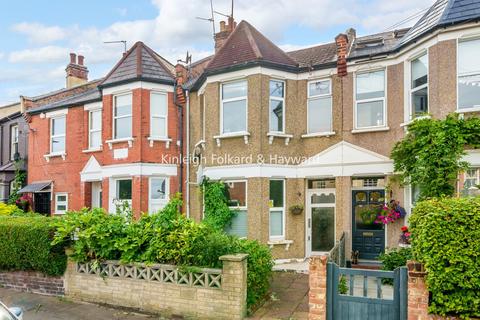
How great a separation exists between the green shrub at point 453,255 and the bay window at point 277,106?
7110 mm

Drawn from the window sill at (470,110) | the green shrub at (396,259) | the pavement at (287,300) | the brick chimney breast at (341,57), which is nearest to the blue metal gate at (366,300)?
the pavement at (287,300)

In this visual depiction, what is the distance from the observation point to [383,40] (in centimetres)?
1282

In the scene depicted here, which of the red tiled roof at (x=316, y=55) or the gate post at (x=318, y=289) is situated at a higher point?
the red tiled roof at (x=316, y=55)

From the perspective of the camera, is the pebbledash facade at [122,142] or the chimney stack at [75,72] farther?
the chimney stack at [75,72]

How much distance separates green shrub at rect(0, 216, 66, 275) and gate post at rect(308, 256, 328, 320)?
5.78m

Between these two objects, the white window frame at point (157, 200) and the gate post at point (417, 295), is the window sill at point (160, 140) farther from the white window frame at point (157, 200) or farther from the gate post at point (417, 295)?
the gate post at point (417, 295)

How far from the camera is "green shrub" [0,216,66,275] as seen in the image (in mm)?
8594

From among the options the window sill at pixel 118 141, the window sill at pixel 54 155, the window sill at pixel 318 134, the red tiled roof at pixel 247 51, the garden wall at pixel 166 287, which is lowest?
the garden wall at pixel 166 287

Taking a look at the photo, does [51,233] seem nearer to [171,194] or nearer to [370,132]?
[171,194]

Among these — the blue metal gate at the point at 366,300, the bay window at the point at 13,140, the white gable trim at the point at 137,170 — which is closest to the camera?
the blue metal gate at the point at 366,300

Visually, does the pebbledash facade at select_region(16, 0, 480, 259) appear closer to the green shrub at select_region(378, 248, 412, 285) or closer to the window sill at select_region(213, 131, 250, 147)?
the window sill at select_region(213, 131, 250, 147)

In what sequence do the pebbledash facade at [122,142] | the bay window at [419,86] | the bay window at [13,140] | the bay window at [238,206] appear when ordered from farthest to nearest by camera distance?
1. the bay window at [13,140]
2. the pebbledash facade at [122,142]
3. the bay window at [238,206]
4. the bay window at [419,86]

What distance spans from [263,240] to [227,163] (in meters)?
2.70

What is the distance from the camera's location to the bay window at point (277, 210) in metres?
11.8
